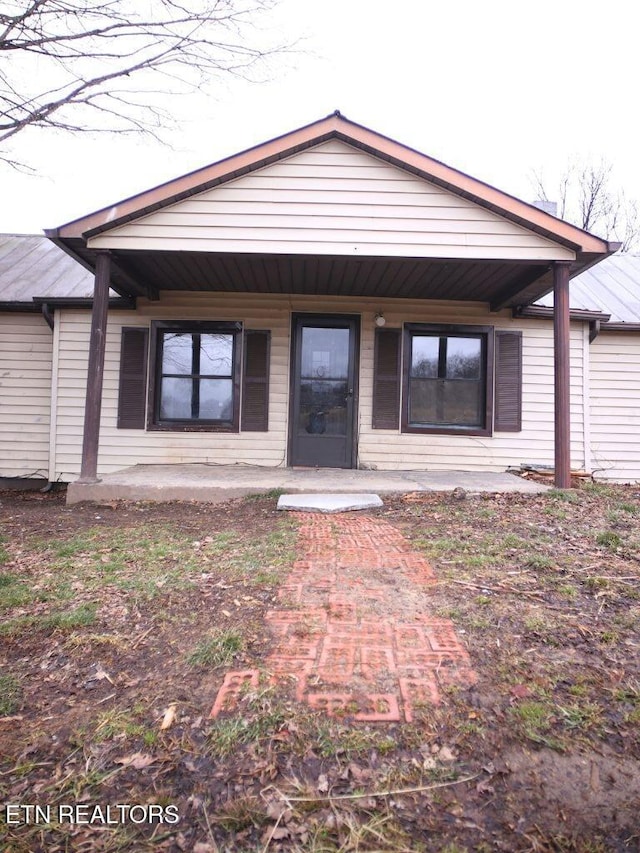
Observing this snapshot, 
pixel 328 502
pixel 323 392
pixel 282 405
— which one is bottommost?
pixel 328 502

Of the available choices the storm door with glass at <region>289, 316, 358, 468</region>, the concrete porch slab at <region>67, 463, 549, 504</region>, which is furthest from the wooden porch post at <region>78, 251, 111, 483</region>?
the storm door with glass at <region>289, 316, 358, 468</region>

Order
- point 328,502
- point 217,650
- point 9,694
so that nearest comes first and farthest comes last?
Answer: point 9,694 → point 217,650 → point 328,502

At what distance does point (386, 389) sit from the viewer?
696cm

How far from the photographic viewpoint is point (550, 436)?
7062mm

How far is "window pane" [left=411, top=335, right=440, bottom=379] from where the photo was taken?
7.09 meters

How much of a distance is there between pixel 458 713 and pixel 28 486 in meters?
7.60

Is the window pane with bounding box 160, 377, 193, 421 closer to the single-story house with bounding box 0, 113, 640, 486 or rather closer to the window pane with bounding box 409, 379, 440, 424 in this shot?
the single-story house with bounding box 0, 113, 640, 486

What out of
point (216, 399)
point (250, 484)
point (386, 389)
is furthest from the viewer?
point (216, 399)

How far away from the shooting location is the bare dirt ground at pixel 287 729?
1.15 metres

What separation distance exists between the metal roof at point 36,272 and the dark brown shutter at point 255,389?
2.57 meters

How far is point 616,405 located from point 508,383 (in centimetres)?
185

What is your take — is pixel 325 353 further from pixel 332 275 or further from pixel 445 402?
pixel 445 402

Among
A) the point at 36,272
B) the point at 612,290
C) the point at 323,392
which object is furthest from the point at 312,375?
the point at 612,290

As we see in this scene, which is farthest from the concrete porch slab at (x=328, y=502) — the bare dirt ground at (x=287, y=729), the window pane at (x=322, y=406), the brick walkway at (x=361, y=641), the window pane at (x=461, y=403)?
the window pane at (x=461, y=403)
